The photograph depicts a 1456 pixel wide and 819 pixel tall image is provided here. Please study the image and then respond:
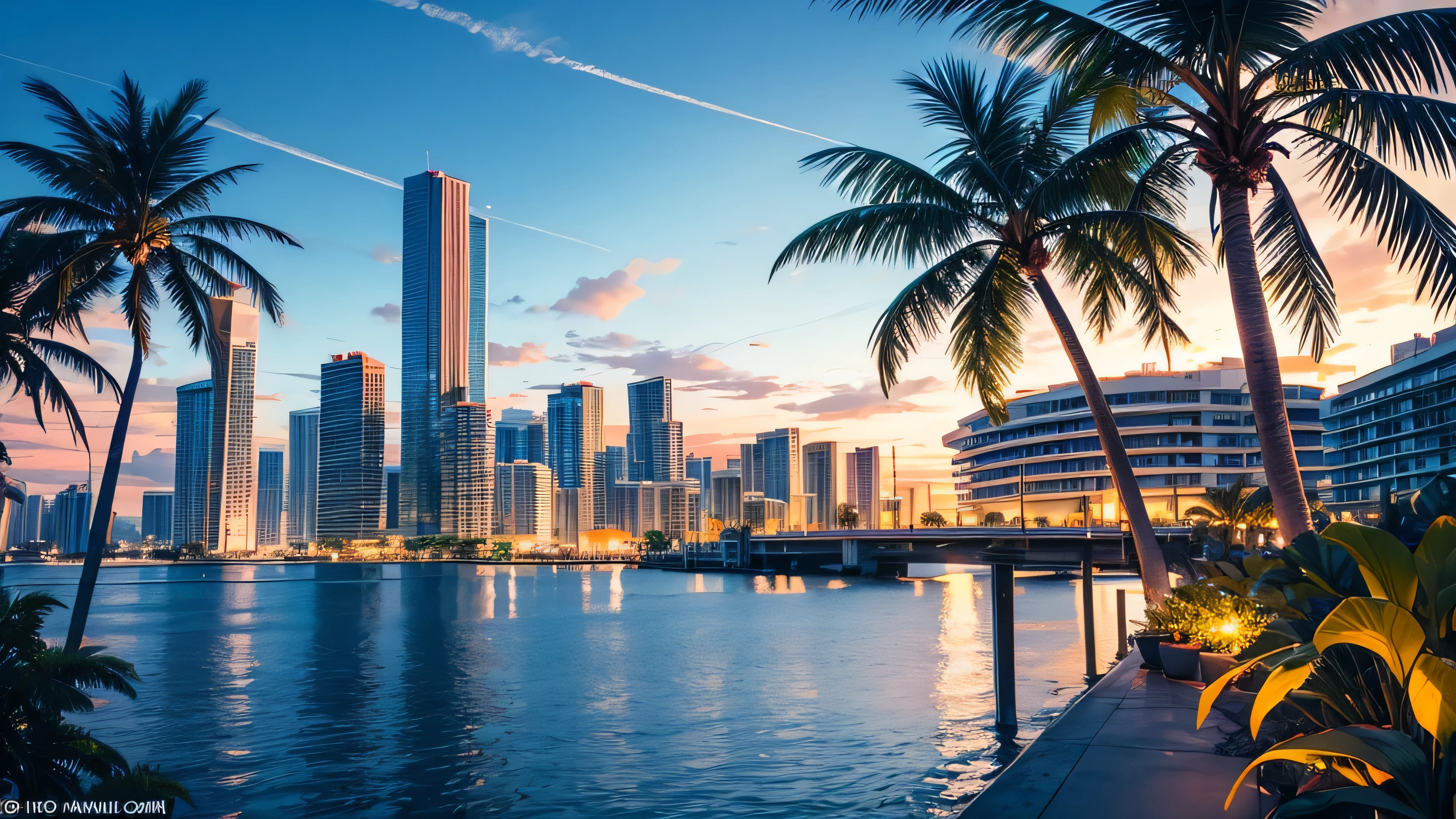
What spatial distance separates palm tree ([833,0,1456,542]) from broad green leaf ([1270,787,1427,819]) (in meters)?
5.99

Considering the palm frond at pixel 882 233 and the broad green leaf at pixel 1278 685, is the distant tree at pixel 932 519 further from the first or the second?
the broad green leaf at pixel 1278 685

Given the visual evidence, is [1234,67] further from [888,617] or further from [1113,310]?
[888,617]

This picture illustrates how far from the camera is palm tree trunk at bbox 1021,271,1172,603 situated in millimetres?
15625

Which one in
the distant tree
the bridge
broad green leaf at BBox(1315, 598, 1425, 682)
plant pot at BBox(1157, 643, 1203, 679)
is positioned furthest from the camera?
Result: the distant tree

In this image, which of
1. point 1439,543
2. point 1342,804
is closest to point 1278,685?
point 1342,804

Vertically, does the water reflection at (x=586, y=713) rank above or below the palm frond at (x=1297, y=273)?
below

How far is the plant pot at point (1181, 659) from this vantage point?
12.5 m

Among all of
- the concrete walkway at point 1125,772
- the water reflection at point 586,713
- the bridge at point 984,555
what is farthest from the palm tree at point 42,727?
the bridge at point 984,555

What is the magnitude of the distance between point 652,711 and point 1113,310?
16.3 meters

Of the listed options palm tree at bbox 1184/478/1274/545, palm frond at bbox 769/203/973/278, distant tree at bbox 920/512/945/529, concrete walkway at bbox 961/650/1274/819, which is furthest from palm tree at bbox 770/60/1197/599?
distant tree at bbox 920/512/945/529

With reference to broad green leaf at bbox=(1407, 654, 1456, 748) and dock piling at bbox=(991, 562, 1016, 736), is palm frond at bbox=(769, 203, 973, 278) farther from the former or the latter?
broad green leaf at bbox=(1407, 654, 1456, 748)

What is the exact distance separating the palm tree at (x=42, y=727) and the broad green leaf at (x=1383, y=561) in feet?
27.6

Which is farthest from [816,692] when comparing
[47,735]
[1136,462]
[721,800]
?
[1136,462]

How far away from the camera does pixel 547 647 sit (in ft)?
141
